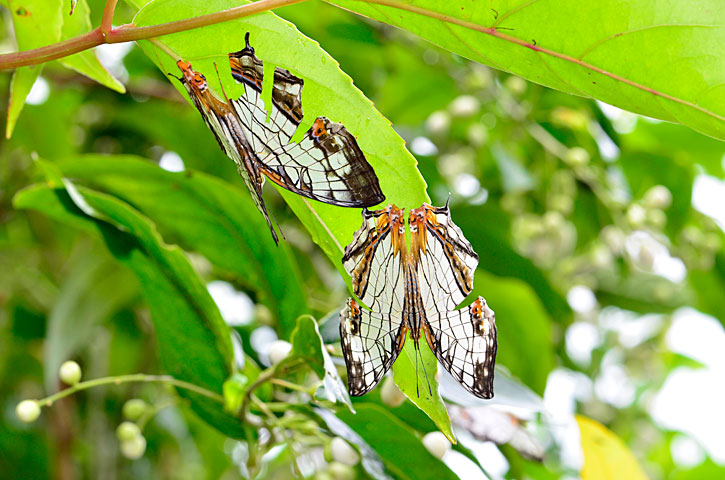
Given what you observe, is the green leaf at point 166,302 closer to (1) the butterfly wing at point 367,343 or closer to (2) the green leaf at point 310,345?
(2) the green leaf at point 310,345

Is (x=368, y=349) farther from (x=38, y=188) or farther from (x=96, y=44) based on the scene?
(x=38, y=188)

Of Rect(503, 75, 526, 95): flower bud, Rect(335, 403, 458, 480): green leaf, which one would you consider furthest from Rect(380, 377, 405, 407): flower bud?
Rect(503, 75, 526, 95): flower bud

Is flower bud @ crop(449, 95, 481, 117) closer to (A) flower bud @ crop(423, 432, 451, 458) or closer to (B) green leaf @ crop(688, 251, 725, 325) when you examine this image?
(B) green leaf @ crop(688, 251, 725, 325)

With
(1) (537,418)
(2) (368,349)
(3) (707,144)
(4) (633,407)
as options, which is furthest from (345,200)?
(4) (633,407)

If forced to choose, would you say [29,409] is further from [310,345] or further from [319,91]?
[319,91]

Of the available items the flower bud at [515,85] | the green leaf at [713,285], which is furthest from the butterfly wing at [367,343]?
the green leaf at [713,285]

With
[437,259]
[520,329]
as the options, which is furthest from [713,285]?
[437,259]
